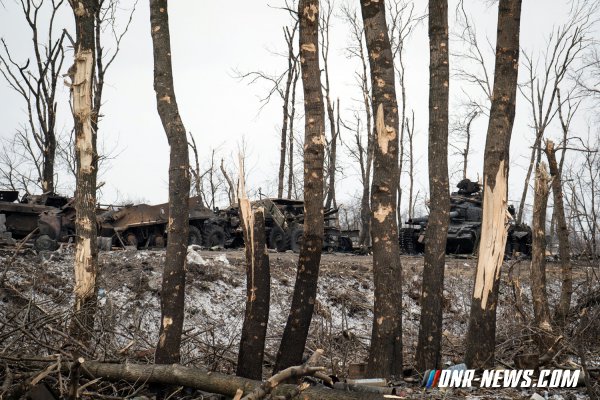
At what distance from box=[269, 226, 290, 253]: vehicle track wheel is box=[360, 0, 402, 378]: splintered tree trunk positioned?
15.2 m

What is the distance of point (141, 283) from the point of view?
12.3 meters

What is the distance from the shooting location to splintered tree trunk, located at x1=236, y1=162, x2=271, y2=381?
19.4 feet

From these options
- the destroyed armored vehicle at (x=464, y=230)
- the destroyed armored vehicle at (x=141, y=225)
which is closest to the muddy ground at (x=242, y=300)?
the destroyed armored vehicle at (x=141, y=225)

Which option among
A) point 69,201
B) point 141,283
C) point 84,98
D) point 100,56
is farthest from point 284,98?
point 84,98

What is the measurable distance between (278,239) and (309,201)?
14929 mm

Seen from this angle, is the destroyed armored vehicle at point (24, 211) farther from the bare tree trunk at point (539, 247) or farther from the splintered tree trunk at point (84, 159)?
the bare tree trunk at point (539, 247)

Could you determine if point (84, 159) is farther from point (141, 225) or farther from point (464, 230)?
point (464, 230)

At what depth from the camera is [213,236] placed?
21484 millimetres

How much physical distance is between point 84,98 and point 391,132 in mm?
4286

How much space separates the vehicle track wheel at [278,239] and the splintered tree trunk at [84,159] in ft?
44.2

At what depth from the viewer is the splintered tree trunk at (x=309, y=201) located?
6234 millimetres

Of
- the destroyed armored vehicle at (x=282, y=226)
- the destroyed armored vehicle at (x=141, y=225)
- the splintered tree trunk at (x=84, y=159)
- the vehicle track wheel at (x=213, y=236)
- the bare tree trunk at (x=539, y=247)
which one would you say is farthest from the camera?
the destroyed armored vehicle at (x=282, y=226)

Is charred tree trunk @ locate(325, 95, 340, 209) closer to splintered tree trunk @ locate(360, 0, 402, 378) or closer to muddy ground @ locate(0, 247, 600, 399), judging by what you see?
muddy ground @ locate(0, 247, 600, 399)

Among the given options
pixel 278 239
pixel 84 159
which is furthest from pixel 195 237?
pixel 84 159
